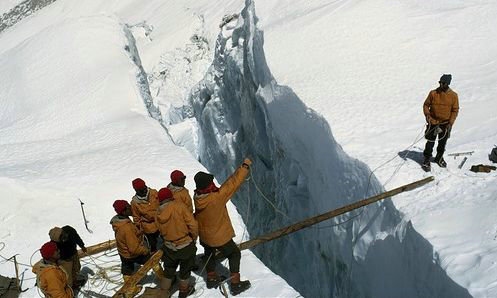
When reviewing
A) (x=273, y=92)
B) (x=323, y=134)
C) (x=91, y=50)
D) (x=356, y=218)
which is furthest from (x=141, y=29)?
(x=356, y=218)

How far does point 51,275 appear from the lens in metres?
4.62

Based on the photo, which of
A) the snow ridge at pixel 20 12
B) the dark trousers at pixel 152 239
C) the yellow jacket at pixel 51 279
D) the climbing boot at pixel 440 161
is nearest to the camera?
the yellow jacket at pixel 51 279

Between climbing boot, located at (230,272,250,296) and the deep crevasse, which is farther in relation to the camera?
the deep crevasse

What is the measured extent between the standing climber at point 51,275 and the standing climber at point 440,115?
5.05 m

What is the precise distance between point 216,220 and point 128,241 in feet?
3.89

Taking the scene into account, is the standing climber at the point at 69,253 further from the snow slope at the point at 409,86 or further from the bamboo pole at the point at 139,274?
the snow slope at the point at 409,86

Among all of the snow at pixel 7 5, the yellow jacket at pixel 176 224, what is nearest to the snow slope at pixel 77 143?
the yellow jacket at pixel 176 224

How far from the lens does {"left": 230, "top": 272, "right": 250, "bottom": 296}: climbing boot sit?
16.6ft

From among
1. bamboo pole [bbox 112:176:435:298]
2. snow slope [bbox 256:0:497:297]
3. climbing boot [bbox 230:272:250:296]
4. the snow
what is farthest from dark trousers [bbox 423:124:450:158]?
the snow

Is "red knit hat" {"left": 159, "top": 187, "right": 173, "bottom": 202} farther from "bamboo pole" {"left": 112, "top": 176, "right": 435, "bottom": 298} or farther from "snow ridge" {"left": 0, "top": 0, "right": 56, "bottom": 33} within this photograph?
"snow ridge" {"left": 0, "top": 0, "right": 56, "bottom": 33}

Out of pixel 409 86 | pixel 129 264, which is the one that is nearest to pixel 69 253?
pixel 129 264

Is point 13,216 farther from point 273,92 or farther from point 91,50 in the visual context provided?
point 91,50

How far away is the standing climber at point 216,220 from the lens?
15.8 ft

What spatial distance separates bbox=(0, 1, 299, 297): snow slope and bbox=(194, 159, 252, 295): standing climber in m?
0.26
